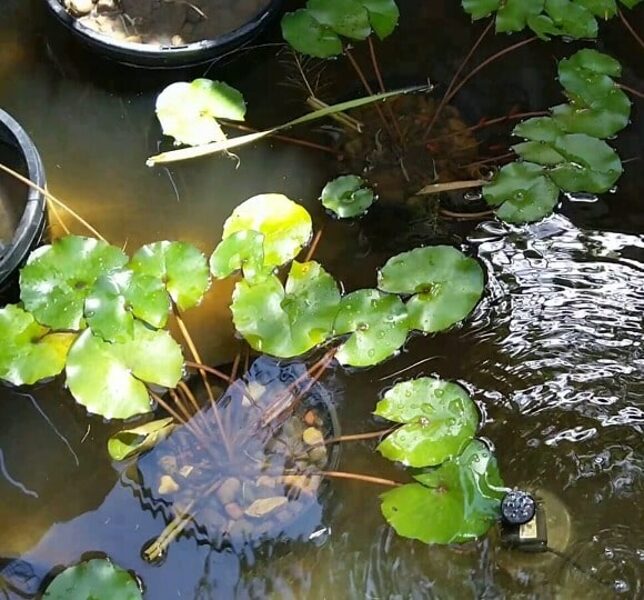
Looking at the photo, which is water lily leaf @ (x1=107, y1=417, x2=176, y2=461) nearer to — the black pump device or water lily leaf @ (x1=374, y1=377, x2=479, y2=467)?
A: water lily leaf @ (x1=374, y1=377, x2=479, y2=467)

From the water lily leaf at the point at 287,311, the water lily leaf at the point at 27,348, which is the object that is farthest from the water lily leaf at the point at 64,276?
the water lily leaf at the point at 287,311

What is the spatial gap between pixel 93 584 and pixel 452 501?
2.21ft

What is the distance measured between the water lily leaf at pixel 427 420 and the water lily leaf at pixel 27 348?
2.19 feet

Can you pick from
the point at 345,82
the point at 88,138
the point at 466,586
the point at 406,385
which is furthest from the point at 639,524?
the point at 88,138

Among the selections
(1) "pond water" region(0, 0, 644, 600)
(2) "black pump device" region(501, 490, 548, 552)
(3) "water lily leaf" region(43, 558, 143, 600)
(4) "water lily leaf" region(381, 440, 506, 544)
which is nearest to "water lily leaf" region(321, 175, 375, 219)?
(1) "pond water" region(0, 0, 644, 600)

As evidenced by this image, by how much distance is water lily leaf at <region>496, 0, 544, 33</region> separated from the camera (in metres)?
2.06

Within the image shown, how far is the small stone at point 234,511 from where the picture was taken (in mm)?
1622

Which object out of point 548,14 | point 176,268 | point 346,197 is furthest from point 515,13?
point 176,268

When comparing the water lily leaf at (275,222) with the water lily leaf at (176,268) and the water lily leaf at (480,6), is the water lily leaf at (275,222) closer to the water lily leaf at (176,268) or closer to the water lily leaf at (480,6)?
the water lily leaf at (176,268)

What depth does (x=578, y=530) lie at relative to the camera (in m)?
1.59

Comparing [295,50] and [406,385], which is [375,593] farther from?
[295,50]

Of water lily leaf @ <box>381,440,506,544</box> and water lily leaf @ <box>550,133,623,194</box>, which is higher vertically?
water lily leaf @ <box>550,133,623,194</box>

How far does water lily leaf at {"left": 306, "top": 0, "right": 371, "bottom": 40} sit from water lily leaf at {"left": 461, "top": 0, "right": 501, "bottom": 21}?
26cm

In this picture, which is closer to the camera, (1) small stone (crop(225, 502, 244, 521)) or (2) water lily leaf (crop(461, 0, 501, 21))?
(1) small stone (crop(225, 502, 244, 521))
